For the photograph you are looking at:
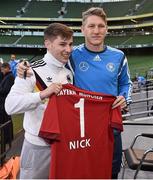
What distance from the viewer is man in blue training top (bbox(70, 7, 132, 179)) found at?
2467 mm

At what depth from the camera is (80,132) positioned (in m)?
2.33

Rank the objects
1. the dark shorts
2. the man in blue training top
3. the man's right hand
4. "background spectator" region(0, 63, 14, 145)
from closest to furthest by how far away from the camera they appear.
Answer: the man's right hand < the man in blue training top < the dark shorts < "background spectator" region(0, 63, 14, 145)

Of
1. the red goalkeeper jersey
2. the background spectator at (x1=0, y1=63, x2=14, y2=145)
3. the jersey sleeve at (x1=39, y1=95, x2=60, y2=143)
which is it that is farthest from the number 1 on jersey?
the background spectator at (x1=0, y1=63, x2=14, y2=145)

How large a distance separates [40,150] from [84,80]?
1.61ft

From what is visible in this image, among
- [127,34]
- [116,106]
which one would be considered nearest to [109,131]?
[116,106]

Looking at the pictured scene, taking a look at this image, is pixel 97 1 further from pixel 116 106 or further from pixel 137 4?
pixel 116 106

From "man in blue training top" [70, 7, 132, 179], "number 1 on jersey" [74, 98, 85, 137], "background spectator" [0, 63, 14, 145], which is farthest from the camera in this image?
"background spectator" [0, 63, 14, 145]

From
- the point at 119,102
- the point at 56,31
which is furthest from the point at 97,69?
the point at 56,31

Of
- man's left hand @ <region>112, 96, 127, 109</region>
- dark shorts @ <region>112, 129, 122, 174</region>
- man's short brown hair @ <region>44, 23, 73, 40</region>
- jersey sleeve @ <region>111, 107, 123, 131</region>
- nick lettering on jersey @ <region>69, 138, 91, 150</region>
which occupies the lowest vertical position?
dark shorts @ <region>112, 129, 122, 174</region>

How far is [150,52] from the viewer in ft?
115

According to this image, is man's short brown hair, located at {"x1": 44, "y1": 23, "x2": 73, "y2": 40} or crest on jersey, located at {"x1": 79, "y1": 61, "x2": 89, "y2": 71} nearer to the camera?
man's short brown hair, located at {"x1": 44, "y1": 23, "x2": 73, "y2": 40}

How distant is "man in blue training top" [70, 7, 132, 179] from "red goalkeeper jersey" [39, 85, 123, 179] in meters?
0.10

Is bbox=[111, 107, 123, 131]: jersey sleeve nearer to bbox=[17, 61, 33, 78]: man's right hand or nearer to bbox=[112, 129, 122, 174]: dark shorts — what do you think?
bbox=[112, 129, 122, 174]: dark shorts

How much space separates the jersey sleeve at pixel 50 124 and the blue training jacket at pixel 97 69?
10.8 inches
